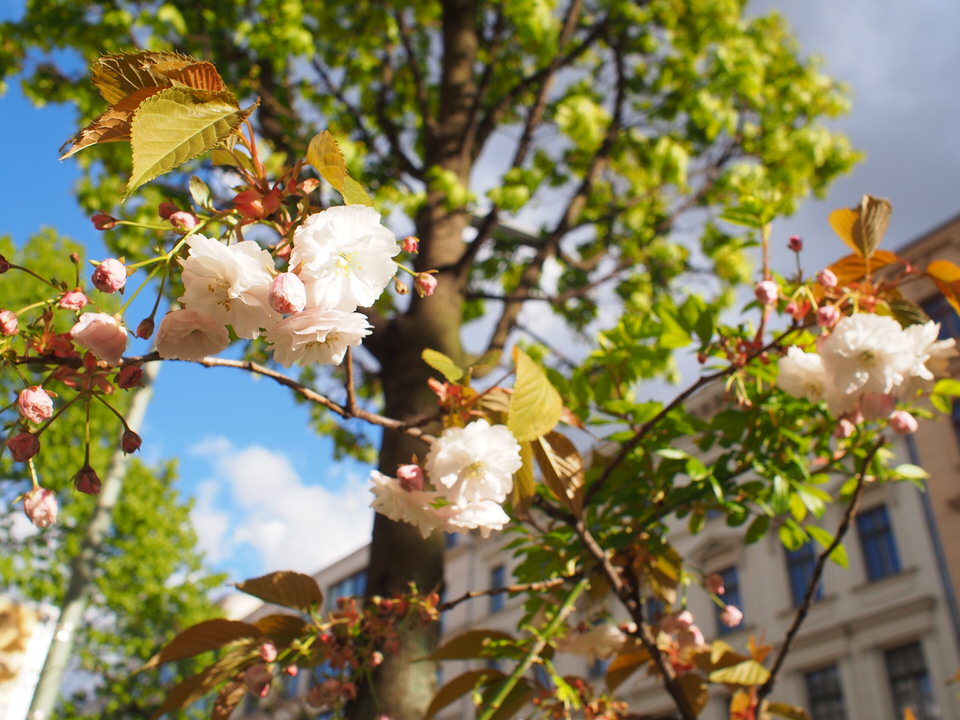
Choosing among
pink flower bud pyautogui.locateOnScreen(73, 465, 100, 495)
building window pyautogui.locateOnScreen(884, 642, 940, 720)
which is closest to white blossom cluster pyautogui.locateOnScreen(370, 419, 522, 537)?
pink flower bud pyautogui.locateOnScreen(73, 465, 100, 495)

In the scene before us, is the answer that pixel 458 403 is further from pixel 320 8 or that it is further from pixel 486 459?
pixel 320 8

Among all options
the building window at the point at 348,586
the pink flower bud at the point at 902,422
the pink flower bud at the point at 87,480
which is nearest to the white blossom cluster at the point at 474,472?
the pink flower bud at the point at 87,480

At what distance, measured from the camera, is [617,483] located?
1507 millimetres

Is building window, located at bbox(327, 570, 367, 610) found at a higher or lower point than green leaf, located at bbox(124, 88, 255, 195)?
higher

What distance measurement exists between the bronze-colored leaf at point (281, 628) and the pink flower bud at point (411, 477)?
0.39 meters

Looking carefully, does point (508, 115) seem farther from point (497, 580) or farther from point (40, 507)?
point (497, 580)

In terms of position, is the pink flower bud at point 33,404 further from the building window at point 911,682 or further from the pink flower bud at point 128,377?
the building window at point 911,682

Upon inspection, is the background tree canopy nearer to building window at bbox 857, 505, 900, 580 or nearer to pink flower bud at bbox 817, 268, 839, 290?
pink flower bud at bbox 817, 268, 839, 290

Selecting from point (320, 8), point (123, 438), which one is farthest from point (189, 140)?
point (320, 8)

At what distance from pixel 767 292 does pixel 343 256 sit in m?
0.76

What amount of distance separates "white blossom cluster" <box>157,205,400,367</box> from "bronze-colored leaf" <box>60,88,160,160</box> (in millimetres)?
131

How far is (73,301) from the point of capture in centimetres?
77

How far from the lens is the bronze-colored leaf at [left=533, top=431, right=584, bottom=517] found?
1123 mm

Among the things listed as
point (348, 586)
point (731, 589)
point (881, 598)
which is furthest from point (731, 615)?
point (348, 586)
